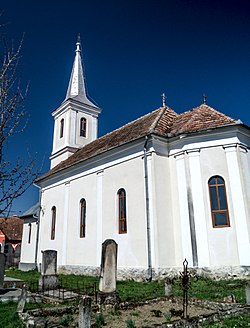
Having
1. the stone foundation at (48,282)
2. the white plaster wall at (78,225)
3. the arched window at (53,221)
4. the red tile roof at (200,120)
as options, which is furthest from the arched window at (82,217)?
the red tile roof at (200,120)

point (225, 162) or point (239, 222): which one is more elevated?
point (225, 162)

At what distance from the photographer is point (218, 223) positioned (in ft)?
45.2

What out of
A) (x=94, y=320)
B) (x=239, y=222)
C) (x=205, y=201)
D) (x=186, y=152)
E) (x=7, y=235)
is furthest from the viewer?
(x=7, y=235)

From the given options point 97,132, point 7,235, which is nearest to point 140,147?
point 97,132

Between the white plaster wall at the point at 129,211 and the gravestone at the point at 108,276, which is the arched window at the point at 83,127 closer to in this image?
the white plaster wall at the point at 129,211

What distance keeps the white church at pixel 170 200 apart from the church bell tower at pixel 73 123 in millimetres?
8807

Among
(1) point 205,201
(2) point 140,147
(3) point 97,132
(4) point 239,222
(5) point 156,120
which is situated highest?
(3) point 97,132

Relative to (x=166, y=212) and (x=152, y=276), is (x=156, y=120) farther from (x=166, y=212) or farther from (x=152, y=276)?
(x=152, y=276)

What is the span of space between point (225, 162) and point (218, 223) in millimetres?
3066

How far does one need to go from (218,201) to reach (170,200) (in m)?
2.46

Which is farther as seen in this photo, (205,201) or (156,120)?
(156,120)

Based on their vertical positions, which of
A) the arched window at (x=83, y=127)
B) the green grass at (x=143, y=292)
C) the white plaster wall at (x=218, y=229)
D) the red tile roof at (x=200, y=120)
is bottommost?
the green grass at (x=143, y=292)

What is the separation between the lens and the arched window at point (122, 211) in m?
16.1

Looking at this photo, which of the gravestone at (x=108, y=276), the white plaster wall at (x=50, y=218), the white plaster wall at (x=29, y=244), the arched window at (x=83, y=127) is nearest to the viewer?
the gravestone at (x=108, y=276)
